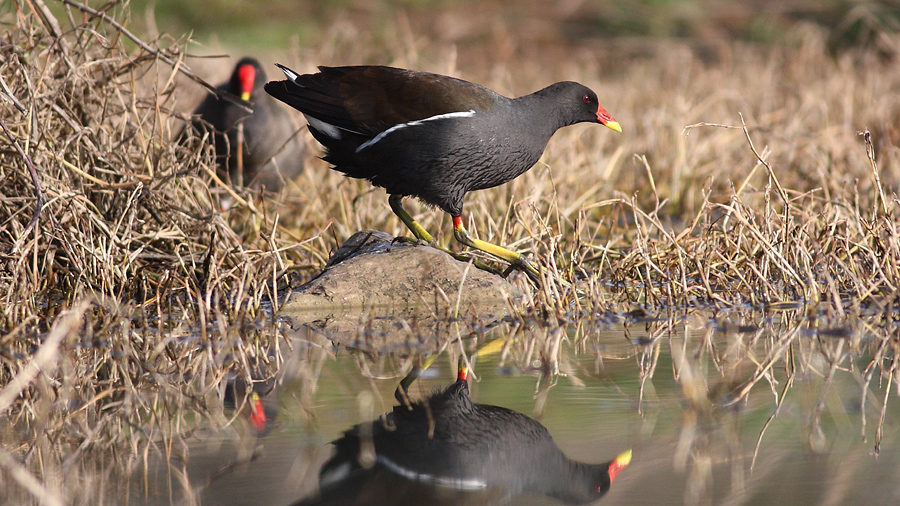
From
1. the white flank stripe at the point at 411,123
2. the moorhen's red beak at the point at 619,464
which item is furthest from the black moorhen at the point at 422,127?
the moorhen's red beak at the point at 619,464

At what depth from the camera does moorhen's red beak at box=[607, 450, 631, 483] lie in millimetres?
2013

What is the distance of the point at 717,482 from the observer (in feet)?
6.30

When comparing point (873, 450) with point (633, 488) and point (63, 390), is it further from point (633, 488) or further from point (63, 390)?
point (63, 390)

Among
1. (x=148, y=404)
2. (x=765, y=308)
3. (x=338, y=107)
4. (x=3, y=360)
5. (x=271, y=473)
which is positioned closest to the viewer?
(x=271, y=473)

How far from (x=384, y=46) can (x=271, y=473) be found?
6.45 meters

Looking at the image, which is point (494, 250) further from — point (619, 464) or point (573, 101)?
point (619, 464)

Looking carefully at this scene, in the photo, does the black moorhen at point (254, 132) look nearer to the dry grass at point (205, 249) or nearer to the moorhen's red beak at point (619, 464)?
the dry grass at point (205, 249)

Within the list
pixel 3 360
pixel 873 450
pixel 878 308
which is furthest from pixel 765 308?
pixel 3 360

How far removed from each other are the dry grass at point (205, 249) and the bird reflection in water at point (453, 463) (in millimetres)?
415

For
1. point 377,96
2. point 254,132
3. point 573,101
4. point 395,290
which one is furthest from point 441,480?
point 254,132

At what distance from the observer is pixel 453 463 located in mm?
2111

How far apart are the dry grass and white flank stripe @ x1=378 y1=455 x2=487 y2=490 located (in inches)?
21.2

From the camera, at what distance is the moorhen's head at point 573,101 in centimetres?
→ 398

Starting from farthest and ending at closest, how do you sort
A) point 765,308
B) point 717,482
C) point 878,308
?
1. point 765,308
2. point 878,308
3. point 717,482
